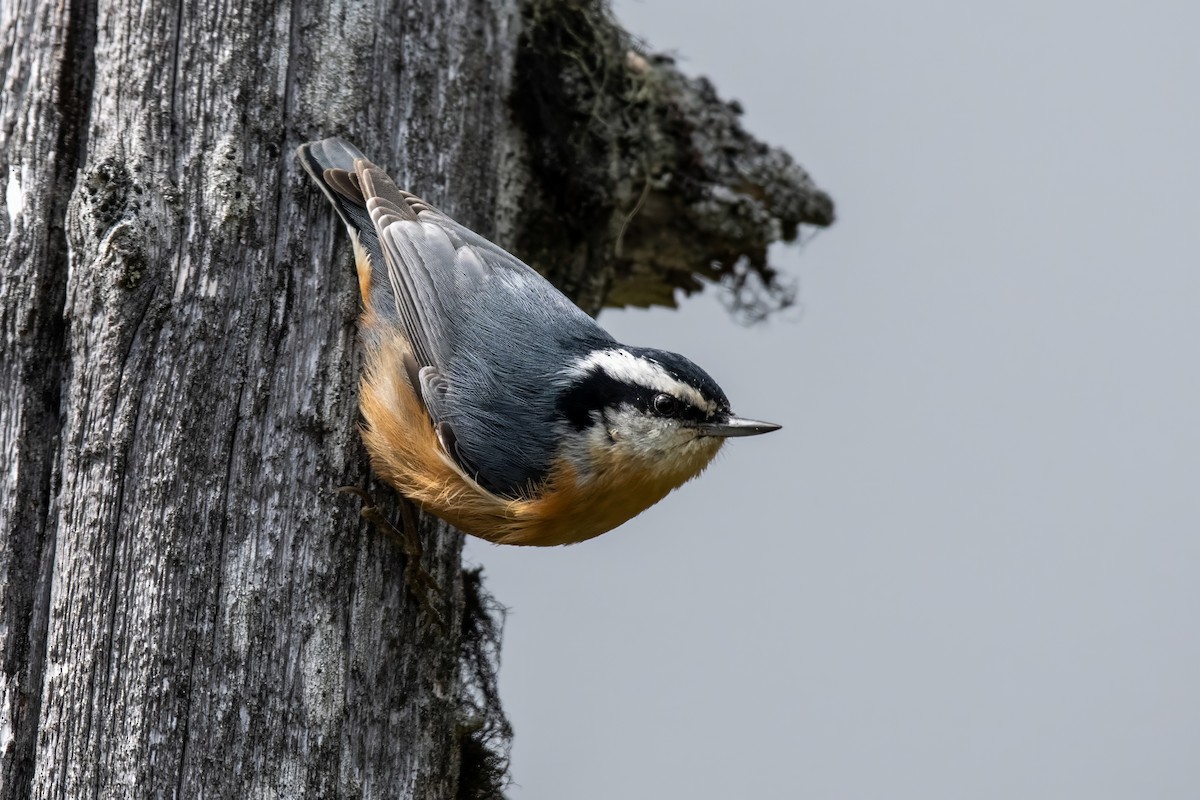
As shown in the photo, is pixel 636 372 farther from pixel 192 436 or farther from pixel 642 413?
pixel 192 436

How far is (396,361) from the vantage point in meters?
2.69

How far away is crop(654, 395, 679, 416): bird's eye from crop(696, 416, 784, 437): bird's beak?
0.07 metres

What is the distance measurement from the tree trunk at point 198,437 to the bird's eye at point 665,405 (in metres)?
0.63

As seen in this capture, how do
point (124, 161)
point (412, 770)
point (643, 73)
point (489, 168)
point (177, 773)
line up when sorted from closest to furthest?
point (177, 773) < point (124, 161) < point (412, 770) < point (489, 168) < point (643, 73)

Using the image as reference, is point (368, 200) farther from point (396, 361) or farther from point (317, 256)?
point (396, 361)

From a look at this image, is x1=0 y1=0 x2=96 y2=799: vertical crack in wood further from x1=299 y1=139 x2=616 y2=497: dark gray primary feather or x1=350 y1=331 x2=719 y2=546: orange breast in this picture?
x1=350 y1=331 x2=719 y2=546: orange breast

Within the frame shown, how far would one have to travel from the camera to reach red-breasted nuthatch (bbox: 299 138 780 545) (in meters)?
2.63

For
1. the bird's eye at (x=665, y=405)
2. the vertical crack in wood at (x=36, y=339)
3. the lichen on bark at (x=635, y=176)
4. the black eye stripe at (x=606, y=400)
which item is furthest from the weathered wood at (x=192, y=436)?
the lichen on bark at (x=635, y=176)

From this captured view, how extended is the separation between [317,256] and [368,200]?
18 centimetres

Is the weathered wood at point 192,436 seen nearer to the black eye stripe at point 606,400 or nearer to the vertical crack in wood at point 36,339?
the vertical crack in wood at point 36,339

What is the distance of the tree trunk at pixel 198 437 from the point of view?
2170mm

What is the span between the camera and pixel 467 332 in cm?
273

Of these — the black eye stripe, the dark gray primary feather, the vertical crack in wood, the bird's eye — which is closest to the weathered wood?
the vertical crack in wood

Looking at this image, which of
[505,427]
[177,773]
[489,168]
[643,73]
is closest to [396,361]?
[505,427]
